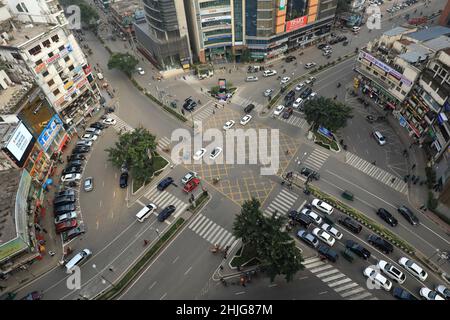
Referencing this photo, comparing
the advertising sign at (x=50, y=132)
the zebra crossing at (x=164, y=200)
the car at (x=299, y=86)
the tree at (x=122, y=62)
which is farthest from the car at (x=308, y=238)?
the tree at (x=122, y=62)

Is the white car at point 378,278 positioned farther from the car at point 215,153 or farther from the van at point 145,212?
the van at point 145,212

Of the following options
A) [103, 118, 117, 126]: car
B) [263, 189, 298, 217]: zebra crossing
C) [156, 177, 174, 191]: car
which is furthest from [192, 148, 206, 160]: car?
[103, 118, 117, 126]: car

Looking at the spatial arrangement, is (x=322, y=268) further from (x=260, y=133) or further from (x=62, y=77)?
(x=62, y=77)

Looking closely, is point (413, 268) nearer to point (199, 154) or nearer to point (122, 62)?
point (199, 154)

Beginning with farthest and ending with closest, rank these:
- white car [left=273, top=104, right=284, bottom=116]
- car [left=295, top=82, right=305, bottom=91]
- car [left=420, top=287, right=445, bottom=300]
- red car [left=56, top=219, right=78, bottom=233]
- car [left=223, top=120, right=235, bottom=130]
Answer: car [left=295, top=82, right=305, bottom=91]
white car [left=273, top=104, right=284, bottom=116]
car [left=223, top=120, right=235, bottom=130]
red car [left=56, top=219, right=78, bottom=233]
car [left=420, top=287, right=445, bottom=300]

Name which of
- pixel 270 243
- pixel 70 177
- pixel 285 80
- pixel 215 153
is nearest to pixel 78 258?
pixel 70 177

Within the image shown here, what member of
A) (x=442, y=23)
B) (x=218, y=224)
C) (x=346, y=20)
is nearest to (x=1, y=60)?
(x=218, y=224)

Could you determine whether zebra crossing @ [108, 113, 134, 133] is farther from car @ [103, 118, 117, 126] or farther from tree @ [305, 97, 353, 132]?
tree @ [305, 97, 353, 132]
